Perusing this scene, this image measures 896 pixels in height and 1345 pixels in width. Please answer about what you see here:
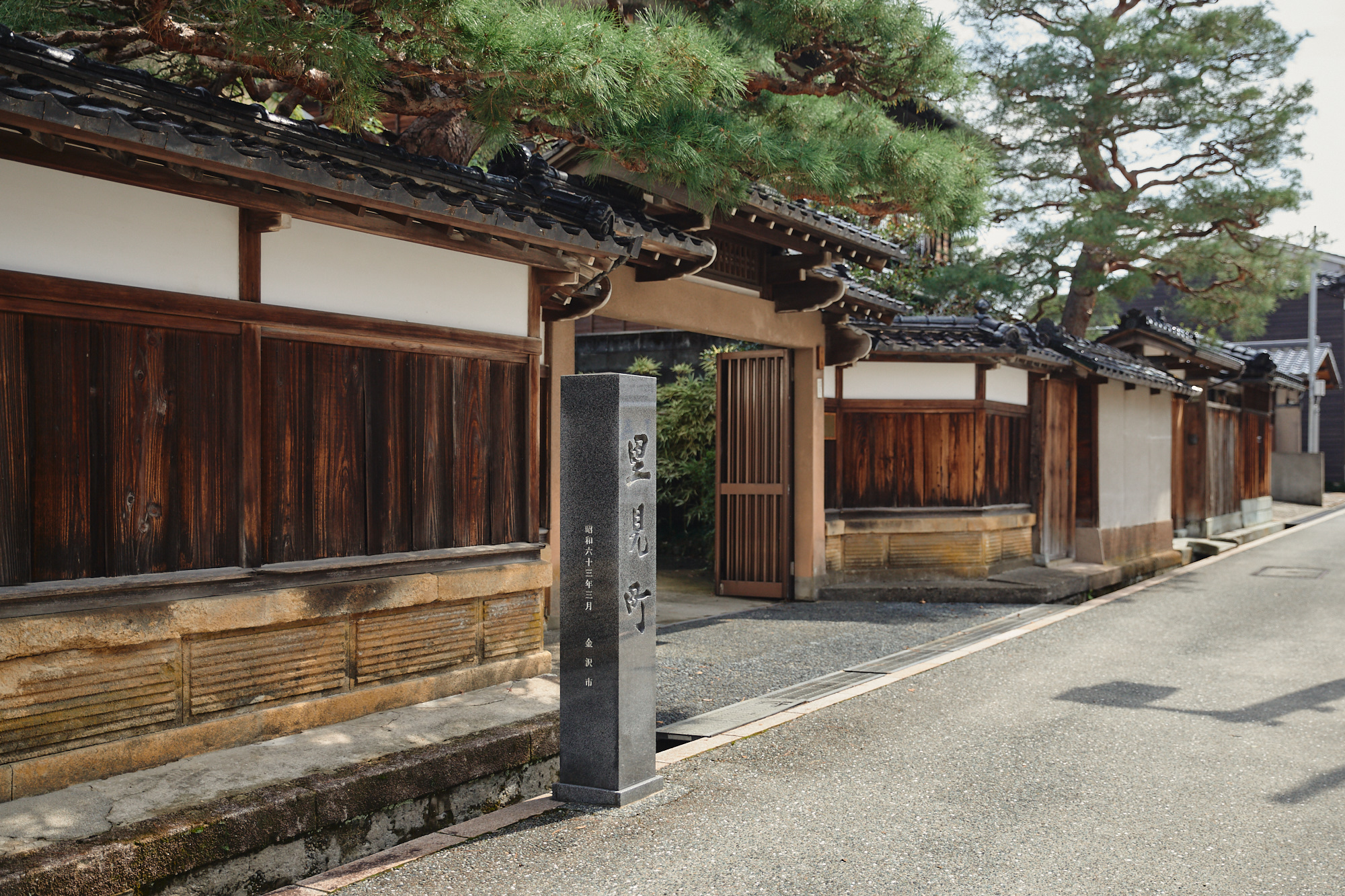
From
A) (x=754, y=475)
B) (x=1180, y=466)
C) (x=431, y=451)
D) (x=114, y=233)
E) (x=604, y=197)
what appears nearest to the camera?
(x=114, y=233)

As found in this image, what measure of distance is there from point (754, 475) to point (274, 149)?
370 inches

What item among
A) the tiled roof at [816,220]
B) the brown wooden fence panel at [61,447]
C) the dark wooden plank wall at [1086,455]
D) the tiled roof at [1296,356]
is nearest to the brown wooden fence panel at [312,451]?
the brown wooden fence panel at [61,447]

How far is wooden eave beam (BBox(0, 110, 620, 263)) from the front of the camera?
13.8 feet

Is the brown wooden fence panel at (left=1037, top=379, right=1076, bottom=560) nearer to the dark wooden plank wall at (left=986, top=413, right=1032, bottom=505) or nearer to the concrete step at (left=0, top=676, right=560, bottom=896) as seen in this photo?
the dark wooden plank wall at (left=986, top=413, right=1032, bottom=505)

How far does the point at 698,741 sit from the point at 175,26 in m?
5.47

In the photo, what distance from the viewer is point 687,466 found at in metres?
17.3

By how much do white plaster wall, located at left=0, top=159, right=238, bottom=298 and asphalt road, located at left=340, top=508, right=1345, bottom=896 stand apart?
3.23m

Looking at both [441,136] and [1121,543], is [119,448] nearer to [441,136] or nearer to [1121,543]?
[441,136]

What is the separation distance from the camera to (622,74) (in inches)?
234

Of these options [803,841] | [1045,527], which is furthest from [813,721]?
[1045,527]

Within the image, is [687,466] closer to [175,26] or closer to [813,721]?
[813,721]

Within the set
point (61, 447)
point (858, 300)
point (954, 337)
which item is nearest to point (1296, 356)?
point (954, 337)

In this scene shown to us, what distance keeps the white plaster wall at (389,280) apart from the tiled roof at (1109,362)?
11257mm

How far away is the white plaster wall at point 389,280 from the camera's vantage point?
595 cm
